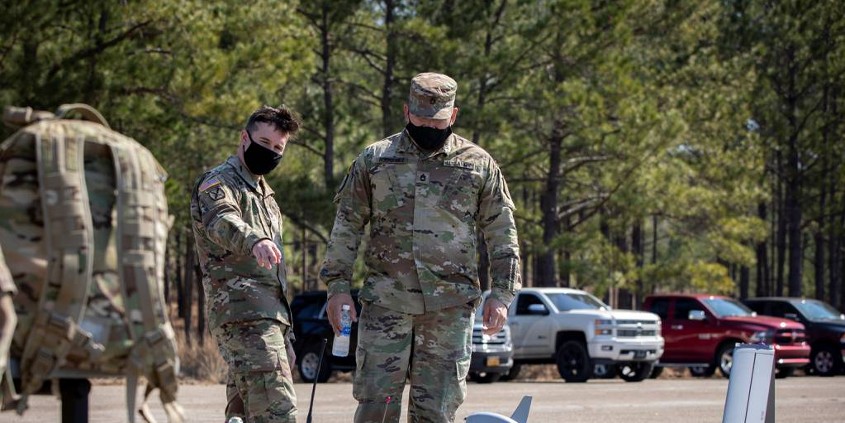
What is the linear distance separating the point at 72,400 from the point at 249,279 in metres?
2.62

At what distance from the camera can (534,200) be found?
46.3m

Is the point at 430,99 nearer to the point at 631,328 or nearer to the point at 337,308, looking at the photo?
the point at 337,308

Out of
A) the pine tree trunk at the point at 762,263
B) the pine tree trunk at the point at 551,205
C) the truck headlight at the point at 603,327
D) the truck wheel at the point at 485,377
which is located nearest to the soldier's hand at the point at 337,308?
the truck wheel at the point at 485,377

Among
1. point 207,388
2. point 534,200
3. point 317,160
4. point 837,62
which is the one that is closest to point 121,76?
point 207,388

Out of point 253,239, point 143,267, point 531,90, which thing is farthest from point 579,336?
point 143,267

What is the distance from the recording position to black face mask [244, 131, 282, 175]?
22.7 feet

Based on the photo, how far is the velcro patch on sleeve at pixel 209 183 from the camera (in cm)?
673

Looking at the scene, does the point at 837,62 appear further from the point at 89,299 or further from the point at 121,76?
the point at 89,299

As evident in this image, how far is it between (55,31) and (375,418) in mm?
17975

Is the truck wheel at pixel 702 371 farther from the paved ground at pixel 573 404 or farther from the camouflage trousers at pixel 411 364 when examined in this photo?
the camouflage trousers at pixel 411 364

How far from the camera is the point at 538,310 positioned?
25.0 metres

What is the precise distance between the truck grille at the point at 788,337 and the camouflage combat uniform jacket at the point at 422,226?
20.5 meters

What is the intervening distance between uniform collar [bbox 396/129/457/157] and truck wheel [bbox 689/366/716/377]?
70.3ft

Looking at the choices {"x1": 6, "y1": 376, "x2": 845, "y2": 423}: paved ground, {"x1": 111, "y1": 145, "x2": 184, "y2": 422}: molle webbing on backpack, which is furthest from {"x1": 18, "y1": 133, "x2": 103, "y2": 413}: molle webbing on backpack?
{"x1": 6, "y1": 376, "x2": 845, "y2": 423}: paved ground
